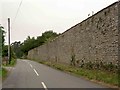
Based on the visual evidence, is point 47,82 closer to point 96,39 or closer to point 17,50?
point 96,39

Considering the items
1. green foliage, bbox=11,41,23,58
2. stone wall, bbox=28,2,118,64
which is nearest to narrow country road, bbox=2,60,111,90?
stone wall, bbox=28,2,118,64

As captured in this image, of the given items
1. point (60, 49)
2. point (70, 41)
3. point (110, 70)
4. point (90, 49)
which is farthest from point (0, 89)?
point (60, 49)

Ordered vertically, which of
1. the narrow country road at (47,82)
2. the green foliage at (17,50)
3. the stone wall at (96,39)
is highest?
the green foliage at (17,50)

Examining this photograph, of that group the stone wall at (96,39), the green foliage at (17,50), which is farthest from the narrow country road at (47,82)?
the green foliage at (17,50)

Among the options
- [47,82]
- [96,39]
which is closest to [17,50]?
[96,39]

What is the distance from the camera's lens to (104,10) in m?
24.3

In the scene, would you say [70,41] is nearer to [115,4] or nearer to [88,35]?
[88,35]

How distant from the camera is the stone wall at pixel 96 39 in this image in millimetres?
22562

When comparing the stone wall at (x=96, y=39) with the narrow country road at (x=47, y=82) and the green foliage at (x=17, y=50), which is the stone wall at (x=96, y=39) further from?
the green foliage at (x=17, y=50)

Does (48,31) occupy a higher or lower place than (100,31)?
higher

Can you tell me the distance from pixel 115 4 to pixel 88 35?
860cm

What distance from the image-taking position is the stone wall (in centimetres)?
2256

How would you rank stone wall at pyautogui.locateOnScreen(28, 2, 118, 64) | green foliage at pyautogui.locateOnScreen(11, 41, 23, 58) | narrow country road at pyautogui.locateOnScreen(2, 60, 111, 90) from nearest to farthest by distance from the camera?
narrow country road at pyautogui.locateOnScreen(2, 60, 111, 90)
stone wall at pyautogui.locateOnScreen(28, 2, 118, 64)
green foliage at pyautogui.locateOnScreen(11, 41, 23, 58)

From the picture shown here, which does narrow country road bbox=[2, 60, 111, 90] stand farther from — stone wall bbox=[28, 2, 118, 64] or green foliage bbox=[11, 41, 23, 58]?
green foliage bbox=[11, 41, 23, 58]
